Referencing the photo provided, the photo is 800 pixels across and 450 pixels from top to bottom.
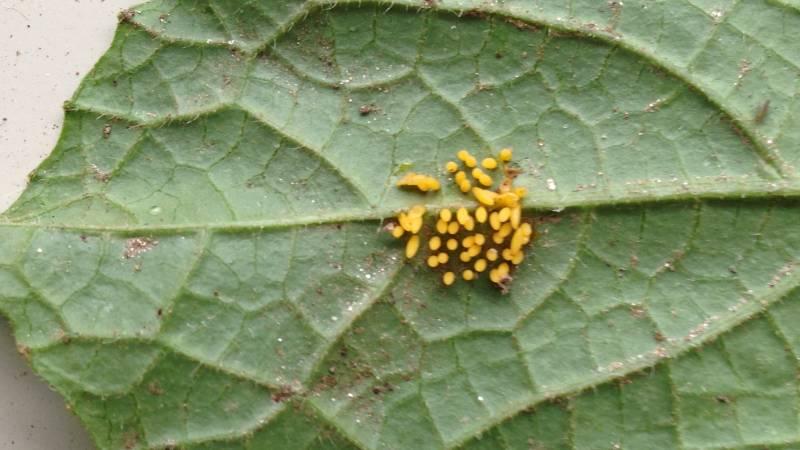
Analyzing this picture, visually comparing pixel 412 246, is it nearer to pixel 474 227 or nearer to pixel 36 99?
pixel 474 227

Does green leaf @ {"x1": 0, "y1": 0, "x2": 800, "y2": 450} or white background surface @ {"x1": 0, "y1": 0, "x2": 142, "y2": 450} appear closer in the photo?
green leaf @ {"x1": 0, "y1": 0, "x2": 800, "y2": 450}

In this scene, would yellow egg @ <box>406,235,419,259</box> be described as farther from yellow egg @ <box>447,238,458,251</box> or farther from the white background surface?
A: the white background surface

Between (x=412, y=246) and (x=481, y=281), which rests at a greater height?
(x=412, y=246)

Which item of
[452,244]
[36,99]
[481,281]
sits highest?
[36,99]

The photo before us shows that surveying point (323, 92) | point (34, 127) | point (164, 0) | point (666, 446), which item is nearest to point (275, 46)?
point (323, 92)

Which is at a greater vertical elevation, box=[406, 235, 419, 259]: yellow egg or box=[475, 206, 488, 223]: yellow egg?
box=[475, 206, 488, 223]: yellow egg

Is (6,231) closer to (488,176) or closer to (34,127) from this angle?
(34,127)

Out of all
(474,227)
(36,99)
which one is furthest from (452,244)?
(36,99)

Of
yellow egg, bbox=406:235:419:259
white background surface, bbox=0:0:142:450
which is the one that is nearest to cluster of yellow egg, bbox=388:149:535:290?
yellow egg, bbox=406:235:419:259
